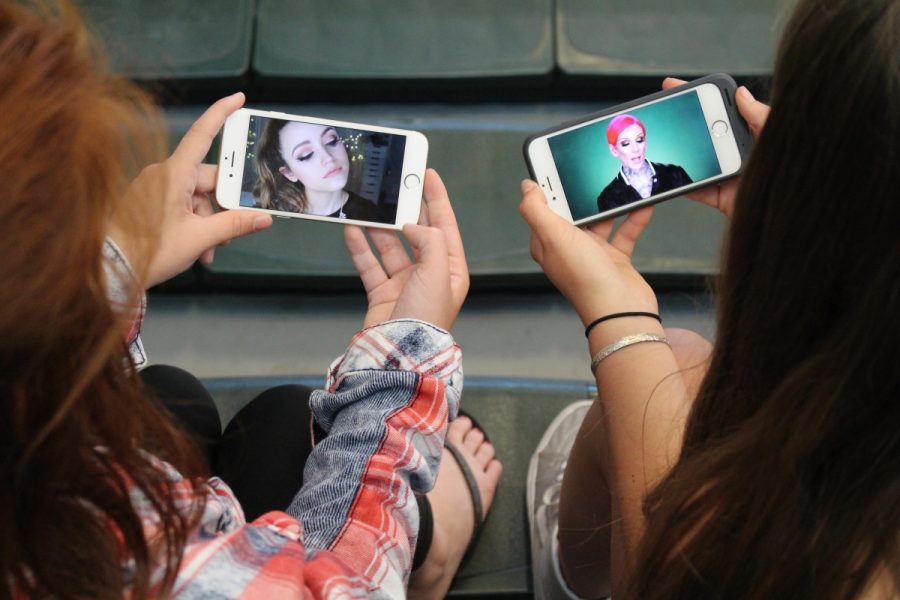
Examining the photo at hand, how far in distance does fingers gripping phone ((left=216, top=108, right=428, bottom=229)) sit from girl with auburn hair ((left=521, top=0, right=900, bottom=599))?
47 cm

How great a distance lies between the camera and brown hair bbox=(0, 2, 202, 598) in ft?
1.18

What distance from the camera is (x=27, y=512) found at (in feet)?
1.31

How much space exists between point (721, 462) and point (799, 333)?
0.09 m

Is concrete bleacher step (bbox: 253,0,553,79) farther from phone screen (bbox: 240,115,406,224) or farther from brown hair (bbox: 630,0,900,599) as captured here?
brown hair (bbox: 630,0,900,599)

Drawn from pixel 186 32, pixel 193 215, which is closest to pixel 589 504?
pixel 193 215

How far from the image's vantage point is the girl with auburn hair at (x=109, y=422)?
36 centimetres

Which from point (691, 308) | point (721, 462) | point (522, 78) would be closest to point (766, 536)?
point (721, 462)

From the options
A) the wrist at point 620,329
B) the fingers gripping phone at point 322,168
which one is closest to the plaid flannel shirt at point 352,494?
the wrist at point 620,329

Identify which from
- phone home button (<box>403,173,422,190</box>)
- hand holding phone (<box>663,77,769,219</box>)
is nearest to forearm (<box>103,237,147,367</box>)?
phone home button (<box>403,173,422,190</box>)

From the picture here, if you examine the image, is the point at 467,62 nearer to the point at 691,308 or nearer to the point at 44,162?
the point at 691,308

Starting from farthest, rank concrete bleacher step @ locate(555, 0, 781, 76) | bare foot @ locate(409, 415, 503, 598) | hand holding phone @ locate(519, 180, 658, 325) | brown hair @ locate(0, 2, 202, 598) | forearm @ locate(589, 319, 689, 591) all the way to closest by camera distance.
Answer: concrete bleacher step @ locate(555, 0, 781, 76) < bare foot @ locate(409, 415, 503, 598) < hand holding phone @ locate(519, 180, 658, 325) < forearm @ locate(589, 319, 689, 591) < brown hair @ locate(0, 2, 202, 598)

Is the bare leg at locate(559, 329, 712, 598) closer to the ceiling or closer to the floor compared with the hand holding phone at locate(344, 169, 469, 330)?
closer to the floor

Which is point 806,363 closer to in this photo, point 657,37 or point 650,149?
point 650,149

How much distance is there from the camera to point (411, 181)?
0.93m
